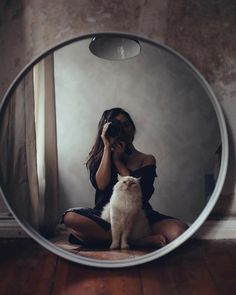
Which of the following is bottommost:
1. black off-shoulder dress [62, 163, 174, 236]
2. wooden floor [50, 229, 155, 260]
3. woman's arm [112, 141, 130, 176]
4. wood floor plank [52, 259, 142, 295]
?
wood floor plank [52, 259, 142, 295]

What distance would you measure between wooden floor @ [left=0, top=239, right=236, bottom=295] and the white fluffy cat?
0.33 ft

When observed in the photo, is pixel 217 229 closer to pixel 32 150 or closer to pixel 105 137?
pixel 105 137

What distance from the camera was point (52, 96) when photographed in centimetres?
129

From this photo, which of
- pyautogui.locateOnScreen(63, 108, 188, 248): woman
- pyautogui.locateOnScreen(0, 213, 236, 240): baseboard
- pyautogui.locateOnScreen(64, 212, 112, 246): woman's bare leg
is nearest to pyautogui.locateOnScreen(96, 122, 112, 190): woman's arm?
pyautogui.locateOnScreen(63, 108, 188, 248): woman

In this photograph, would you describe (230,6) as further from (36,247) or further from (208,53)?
(36,247)

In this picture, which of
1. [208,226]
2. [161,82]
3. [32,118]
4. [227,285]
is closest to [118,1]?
[161,82]

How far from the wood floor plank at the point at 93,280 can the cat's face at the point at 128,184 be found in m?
0.25

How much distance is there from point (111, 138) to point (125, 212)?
230 mm

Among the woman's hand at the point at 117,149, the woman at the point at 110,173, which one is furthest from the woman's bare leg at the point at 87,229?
the woman's hand at the point at 117,149

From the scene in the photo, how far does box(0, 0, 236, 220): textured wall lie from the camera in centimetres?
136

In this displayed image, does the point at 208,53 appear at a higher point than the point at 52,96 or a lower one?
higher

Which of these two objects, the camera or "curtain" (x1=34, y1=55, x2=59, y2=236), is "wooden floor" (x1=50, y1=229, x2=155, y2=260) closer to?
"curtain" (x1=34, y1=55, x2=59, y2=236)

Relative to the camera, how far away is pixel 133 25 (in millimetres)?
1362

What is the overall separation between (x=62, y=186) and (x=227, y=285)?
56 cm
